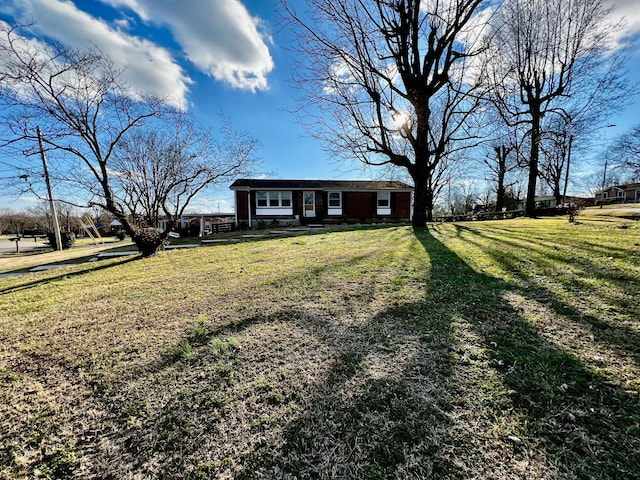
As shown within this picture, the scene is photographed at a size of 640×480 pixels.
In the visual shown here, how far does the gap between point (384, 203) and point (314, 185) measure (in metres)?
5.68

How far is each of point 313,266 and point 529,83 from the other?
18093mm

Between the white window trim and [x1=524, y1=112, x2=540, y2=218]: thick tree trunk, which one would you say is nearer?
[x1=524, y1=112, x2=540, y2=218]: thick tree trunk

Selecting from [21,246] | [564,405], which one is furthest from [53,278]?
[21,246]

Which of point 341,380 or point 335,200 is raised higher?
point 335,200

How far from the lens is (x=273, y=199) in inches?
746

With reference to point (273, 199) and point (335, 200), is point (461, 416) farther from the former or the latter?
point (335, 200)

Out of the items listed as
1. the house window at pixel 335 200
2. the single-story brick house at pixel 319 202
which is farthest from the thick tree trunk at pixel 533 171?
the house window at pixel 335 200

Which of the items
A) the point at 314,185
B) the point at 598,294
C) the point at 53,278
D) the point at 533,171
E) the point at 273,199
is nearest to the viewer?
the point at 598,294

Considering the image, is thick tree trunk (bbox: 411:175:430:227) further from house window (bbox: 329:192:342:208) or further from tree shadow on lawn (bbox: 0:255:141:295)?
house window (bbox: 329:192:342:208)

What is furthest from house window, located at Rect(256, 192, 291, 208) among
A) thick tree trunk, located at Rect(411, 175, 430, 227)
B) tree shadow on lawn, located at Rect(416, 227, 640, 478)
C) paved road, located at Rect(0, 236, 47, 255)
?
tree shadow on lawn, located at Rect(416, 227, 640, 478)

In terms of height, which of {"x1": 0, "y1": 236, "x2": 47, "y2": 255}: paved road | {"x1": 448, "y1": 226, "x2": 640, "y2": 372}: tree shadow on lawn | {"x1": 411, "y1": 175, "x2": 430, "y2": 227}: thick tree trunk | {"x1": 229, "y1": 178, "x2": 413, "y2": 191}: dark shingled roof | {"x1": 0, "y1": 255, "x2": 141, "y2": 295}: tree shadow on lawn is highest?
{"x1": 229, "y1": 178, "x2": 413, "y2": 191}: dark shingled roof

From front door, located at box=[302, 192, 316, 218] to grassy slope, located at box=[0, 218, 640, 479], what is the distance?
1575 cm

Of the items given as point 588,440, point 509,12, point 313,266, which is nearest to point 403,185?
point 509,12

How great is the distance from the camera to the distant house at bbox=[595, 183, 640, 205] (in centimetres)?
4463
